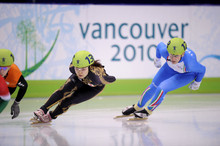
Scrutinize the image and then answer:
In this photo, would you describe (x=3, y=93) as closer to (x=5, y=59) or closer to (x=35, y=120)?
Answer: (x=5, y=59)

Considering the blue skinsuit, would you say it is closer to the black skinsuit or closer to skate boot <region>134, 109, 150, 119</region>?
skate boot <region>134, 109, 150, 119</region>

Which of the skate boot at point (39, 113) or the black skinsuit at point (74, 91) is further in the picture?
the skate boot at point (39, 113)

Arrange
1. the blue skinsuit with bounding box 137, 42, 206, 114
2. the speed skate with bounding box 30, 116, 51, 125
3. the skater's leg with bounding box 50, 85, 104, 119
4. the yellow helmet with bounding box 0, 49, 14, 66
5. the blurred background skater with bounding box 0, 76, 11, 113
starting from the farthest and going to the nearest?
1. the speed skate with bounding box 30, 116, 51, 125
2. the blue skinsuit with bounding box 137, 42, 206, 114
3. the skater's leg with bounding box 50, 85, 104, 119
4. the yellow helmet with bounding box 0, 49, 14, 66
5. the blurred background skater with bounding box 0, 76, 11, 113

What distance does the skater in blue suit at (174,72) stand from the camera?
192 inches

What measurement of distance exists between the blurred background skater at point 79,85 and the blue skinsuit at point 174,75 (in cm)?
83

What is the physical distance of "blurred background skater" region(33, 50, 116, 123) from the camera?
15.0 ft

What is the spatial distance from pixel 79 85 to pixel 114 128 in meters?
0.78

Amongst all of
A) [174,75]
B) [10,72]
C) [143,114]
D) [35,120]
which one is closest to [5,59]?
[10,72]

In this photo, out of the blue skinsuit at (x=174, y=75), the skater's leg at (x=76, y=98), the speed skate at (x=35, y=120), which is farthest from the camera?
the speed skate at (x=35, y=120)

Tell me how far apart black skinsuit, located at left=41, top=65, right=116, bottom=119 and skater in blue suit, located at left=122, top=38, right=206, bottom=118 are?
849mm

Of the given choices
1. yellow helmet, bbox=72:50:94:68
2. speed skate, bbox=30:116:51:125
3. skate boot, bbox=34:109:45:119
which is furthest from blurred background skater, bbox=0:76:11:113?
yellow helmet, bbox=72:50:94:68

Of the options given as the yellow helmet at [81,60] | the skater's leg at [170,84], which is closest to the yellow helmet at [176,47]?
the skater's leg at [170,84]

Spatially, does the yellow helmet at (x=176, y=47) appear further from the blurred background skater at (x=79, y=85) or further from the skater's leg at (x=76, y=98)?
the skater's leg at (x=76, y=98)

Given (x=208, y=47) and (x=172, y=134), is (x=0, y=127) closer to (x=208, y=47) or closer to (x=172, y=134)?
(x=172, y=134)
